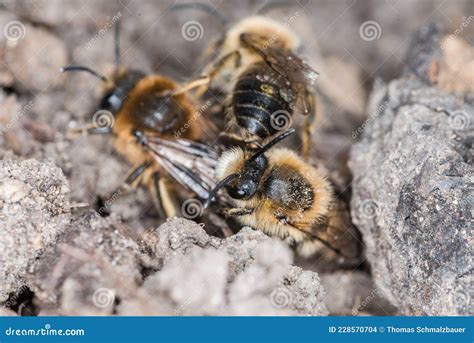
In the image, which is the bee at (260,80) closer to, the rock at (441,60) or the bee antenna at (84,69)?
the bee antenna at (84,69)

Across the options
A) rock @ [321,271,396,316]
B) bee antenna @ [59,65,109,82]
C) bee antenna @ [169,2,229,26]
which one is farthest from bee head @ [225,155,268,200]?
bee antenna @ [169,2,229,26]

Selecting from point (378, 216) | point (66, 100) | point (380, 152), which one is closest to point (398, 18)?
point (380, 152)

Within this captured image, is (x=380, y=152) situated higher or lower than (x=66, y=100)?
lower

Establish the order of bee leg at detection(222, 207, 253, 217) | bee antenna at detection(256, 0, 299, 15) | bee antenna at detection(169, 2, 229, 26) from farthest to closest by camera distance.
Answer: bee antenna at detection(256, 0, 299, 15), bee antenna at detection(169, 2, 229, 26), bee leg at detection(222, 207, 253, 217)

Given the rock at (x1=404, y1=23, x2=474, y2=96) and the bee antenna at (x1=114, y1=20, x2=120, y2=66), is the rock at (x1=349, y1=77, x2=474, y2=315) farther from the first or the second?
the bee antenna at (x1=114, y1=20, x2=120, y2=66)

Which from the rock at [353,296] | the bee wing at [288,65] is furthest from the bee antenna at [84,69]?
the rock at [353,296]
